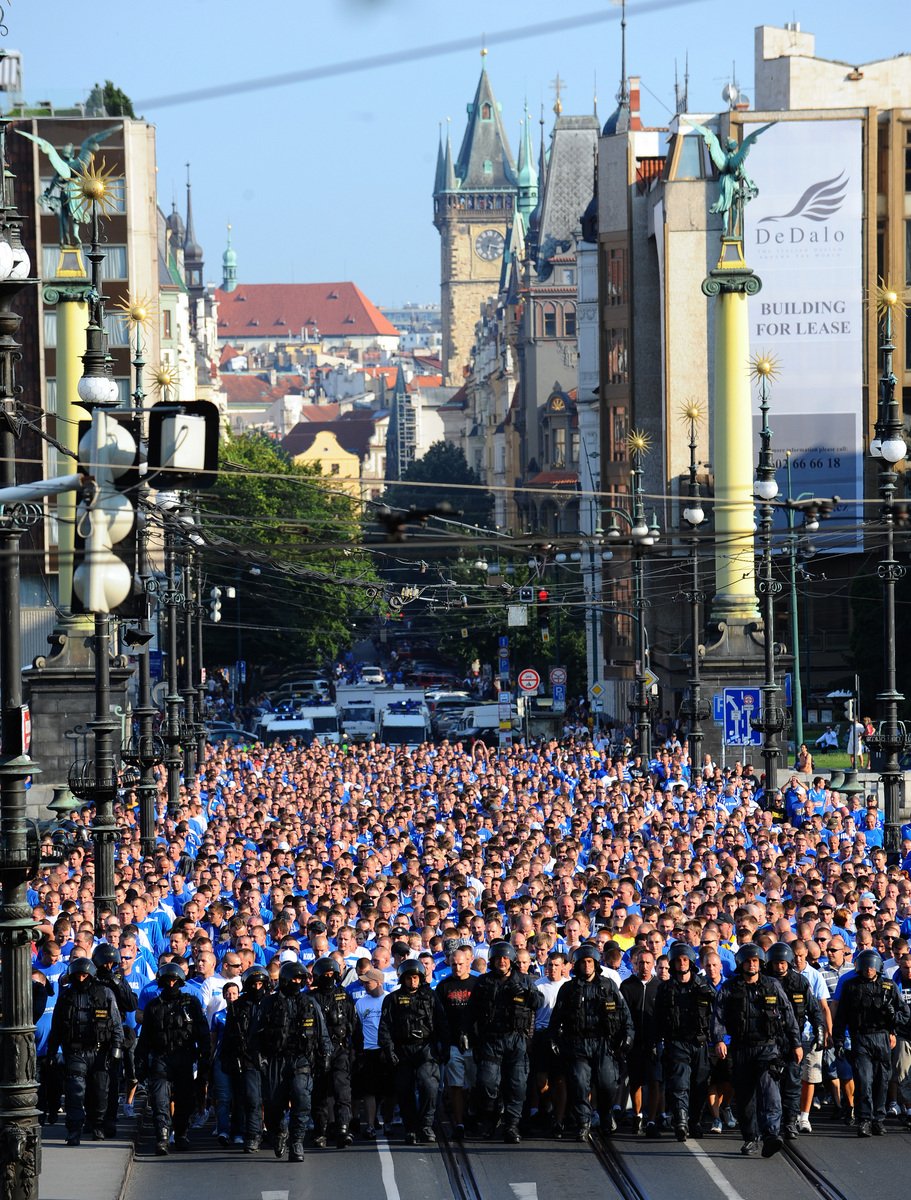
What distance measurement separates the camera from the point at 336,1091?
16.6 metres

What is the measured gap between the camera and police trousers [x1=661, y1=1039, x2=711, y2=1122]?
16.3 metres

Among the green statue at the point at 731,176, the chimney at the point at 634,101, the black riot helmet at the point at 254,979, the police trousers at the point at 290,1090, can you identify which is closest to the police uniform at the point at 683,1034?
the police trousers at the point at 290,1090

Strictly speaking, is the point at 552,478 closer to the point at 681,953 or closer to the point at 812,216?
the point at 812,216

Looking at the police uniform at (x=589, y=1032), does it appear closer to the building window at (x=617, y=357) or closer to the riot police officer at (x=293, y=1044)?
the riot police officer at (x=293, y=1044)

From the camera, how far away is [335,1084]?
54.2ft

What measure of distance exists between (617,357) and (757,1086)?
7615 centimetres

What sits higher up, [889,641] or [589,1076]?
[889,641]

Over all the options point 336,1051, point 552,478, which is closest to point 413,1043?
point 336,1051

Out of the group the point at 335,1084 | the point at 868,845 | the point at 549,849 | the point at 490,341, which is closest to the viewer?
the point at 335,1084

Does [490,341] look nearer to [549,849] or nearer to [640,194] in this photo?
[640,194]

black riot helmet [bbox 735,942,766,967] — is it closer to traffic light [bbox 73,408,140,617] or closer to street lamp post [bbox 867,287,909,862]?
traffic light [bbox 73,408,140,617]

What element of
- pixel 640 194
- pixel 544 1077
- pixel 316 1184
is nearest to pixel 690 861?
pixel 544 1077

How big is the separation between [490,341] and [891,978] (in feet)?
557

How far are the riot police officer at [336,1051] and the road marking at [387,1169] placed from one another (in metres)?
0.28
